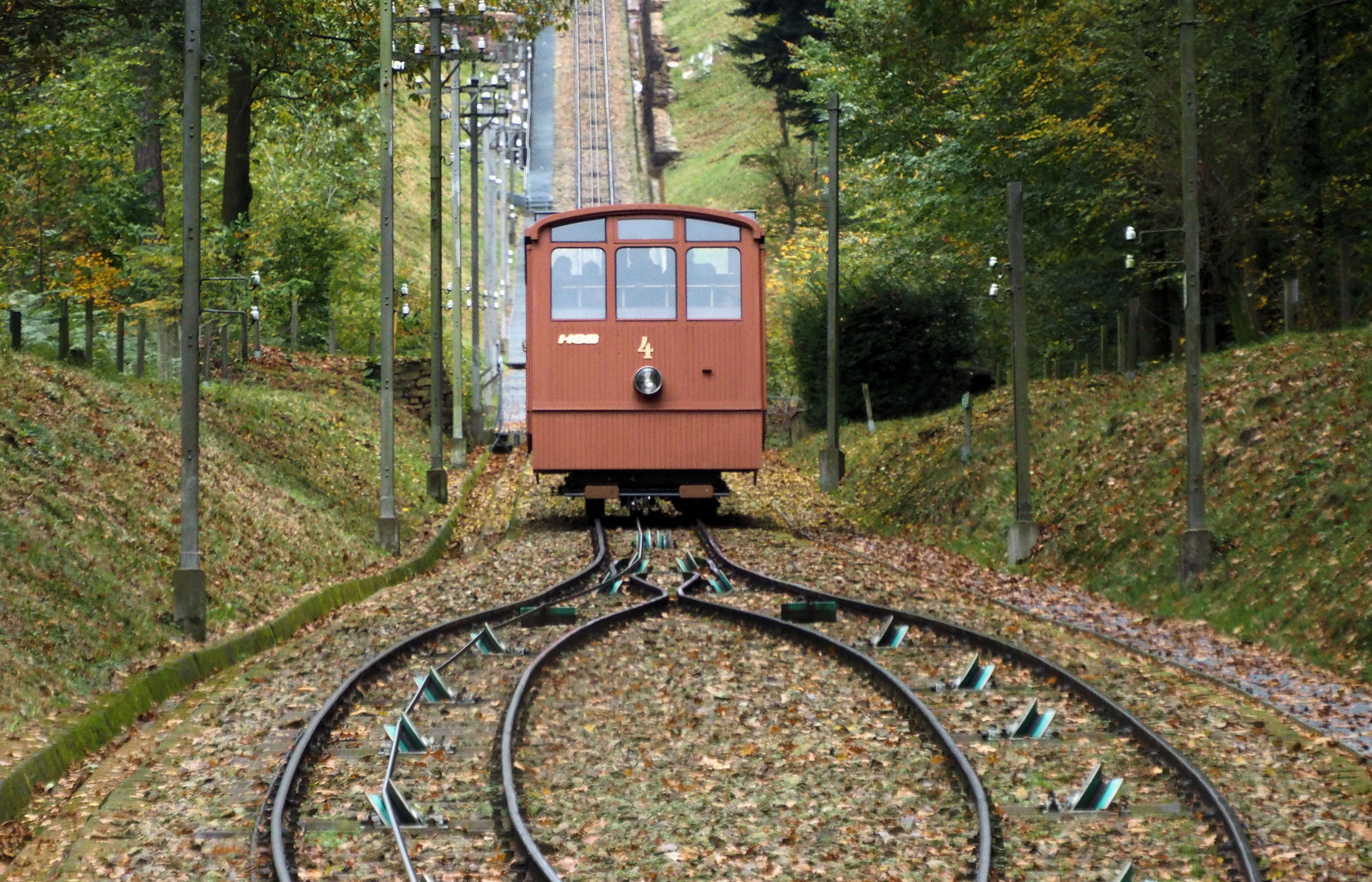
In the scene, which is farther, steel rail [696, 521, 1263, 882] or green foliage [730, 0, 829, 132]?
green foliage [730, 0, 829, 132]

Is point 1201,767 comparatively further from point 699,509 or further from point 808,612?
point 699,509

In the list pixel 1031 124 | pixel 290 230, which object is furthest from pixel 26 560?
pixel 290 230

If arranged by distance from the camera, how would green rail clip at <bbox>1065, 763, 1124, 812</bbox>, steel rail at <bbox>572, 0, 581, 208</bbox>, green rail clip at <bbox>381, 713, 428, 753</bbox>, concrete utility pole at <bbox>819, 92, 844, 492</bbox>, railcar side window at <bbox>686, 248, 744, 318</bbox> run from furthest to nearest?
steel rail at <bbox>572, 0, 581, 208</bbox>, concrete utility pole at <bbox>819, 92, 844, 492</bbox>, railcar side window at <bbox>686, 248, 744, 318</bbox>, green rail clip at <bbox>381, 713, 428, 753</bbox>, green rail clip at <bbox>1065, 763, 1124, 812</bbox>

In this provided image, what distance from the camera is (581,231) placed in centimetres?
2175

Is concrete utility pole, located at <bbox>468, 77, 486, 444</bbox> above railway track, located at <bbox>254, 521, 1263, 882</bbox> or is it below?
above

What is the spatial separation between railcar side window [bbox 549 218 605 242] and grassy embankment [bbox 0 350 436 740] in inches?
184

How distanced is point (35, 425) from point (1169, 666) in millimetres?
10527

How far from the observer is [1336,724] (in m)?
10.5

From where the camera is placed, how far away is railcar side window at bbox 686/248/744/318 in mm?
21703

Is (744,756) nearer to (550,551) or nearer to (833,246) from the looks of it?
(550,551)

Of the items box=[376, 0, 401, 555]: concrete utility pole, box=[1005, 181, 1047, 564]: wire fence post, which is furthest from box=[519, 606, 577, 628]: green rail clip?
box=[1005, 181, 1047, 564]: wire fence post

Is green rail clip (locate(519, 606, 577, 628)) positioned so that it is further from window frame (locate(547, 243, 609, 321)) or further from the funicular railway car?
window frame (locate(547, 243, 609, 321))

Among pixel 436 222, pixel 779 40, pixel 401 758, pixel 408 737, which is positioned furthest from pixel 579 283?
pixel 779 40

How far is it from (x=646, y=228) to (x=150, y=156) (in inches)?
931
